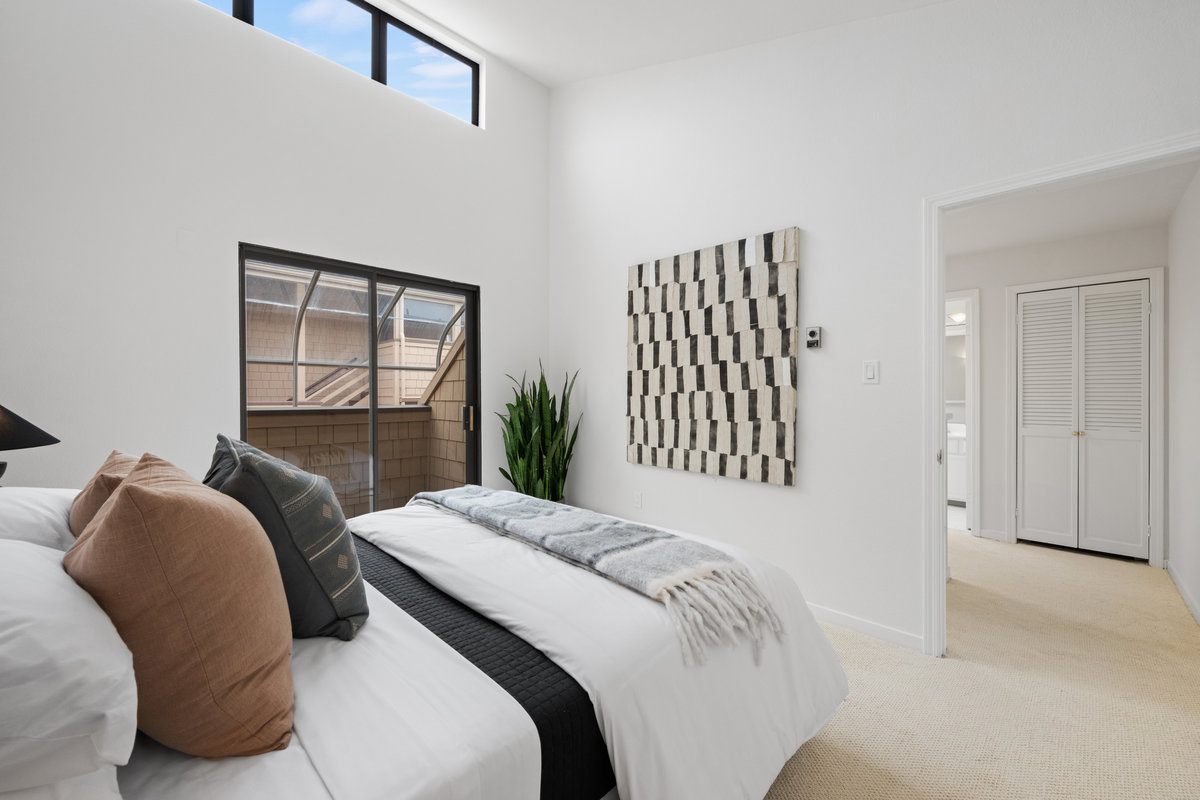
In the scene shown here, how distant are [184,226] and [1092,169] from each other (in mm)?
3828

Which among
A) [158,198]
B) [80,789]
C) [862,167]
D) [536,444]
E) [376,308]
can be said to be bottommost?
[80,789]

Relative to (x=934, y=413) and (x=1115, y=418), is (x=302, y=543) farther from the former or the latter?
(x=1115, y=418)

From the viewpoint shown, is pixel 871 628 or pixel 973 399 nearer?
pixel 871 628

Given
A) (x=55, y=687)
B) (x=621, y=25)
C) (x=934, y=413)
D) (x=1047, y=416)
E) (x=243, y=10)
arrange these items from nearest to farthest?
(x=55, y=687) < (x=934, y=413) < (x=243, y=10) < (x=621, y=25) < (x=1047, y=416)

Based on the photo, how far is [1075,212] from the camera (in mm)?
3455

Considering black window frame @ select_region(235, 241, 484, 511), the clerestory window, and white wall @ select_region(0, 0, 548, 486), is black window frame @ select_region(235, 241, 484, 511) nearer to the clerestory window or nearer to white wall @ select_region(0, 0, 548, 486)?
white wall @ select_region(0, 0, 548, 486)

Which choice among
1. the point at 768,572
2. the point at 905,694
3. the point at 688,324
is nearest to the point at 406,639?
the point at 768,572

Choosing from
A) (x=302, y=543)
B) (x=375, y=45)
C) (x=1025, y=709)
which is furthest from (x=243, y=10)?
(x=1025, y=709)

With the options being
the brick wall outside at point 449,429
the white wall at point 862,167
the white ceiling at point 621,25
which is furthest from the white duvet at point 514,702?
the white ceiling at point 621,25

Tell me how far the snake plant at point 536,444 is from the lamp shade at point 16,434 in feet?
7.87

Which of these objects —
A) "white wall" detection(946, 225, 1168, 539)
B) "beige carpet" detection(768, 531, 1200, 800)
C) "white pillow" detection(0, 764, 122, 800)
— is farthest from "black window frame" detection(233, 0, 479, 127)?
"white wall" detection(946, 225, 1168, 539)

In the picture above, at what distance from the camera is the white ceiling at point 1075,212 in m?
3.00

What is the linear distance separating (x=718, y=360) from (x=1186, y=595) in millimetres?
2828

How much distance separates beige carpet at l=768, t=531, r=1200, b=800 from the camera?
65.2 inches
